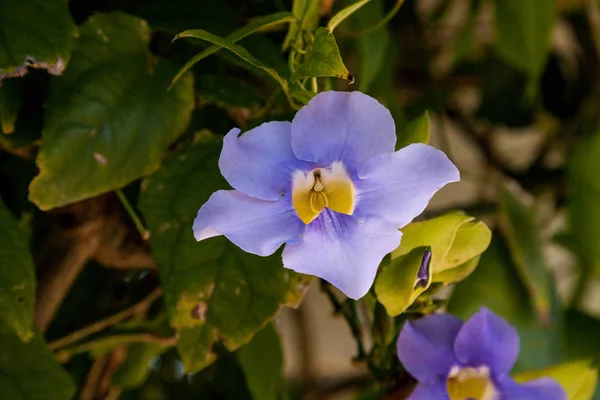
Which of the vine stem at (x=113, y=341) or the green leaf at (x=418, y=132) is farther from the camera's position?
the vine stem at (x=113, y=341)

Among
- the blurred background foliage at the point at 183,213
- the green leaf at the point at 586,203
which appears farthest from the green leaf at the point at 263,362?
the green leaf at the point at 586,203

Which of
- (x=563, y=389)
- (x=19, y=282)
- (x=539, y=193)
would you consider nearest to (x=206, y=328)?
(x=19, y=282)

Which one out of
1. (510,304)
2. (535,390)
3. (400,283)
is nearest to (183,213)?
(400,283)

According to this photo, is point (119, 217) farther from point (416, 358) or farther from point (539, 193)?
point (539, 193)

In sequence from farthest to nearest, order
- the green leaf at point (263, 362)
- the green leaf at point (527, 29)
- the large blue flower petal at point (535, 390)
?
the green leaf at point (527, 29) → the green leaf at point (263, 362) → the large blue flower petal at point (535, 390)

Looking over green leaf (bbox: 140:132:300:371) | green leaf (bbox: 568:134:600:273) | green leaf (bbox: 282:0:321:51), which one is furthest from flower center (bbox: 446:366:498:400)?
green leaf (bbox: 568:134:600:273)

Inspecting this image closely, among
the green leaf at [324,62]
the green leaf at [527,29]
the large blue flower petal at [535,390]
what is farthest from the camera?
the green leaf at [527,29]

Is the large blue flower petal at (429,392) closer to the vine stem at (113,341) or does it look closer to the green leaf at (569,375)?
the green leaf at (569,375)
